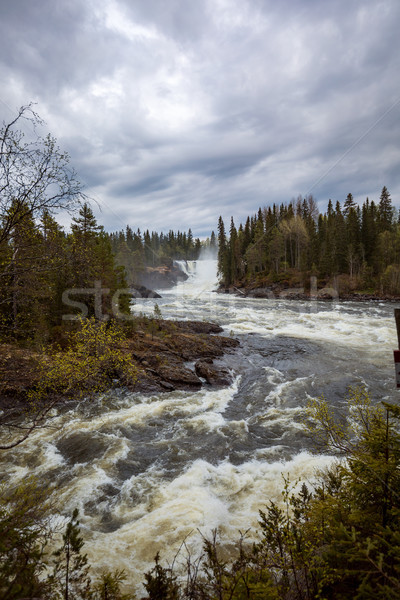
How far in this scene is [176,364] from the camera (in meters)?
16.3

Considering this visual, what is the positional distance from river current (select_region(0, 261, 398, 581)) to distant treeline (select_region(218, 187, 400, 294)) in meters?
41.4

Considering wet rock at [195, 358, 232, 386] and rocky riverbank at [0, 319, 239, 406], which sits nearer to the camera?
rocky riverbank at [0, 319, 239, 406]

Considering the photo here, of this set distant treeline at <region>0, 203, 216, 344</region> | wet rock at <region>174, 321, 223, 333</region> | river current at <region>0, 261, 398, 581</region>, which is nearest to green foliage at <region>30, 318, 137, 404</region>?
river current at <region>0, 261, 398, 581</region>

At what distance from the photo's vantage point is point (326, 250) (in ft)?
191

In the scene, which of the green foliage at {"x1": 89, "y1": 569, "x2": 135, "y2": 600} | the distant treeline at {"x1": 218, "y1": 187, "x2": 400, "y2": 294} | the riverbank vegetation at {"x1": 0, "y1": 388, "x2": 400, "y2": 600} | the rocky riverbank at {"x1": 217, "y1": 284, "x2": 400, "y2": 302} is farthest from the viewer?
the distant treeline at {"x1": 218, "y1": 187, "x2": 400, "y2": 294}

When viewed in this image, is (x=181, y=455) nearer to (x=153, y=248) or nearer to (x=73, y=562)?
(x=73, y=562)

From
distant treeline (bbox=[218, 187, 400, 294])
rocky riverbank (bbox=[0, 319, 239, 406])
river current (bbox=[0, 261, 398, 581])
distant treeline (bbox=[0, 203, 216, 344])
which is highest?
distant treeline (bbox=[218, 187, 400, 294])

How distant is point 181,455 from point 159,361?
7865mm

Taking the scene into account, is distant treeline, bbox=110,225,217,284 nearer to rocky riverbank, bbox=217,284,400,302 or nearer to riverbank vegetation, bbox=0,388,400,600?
rocky riverbank, bbox=217,284,400,302

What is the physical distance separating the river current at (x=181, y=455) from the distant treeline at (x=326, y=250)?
4141 centimetres

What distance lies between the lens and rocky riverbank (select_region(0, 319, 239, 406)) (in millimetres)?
11359

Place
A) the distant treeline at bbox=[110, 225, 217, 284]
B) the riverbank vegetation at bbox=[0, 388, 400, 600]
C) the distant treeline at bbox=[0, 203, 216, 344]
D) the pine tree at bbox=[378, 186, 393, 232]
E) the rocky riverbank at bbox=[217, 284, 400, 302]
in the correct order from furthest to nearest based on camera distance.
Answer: the distant treeline at bbox=[110, 225, 217, 284] < the pine tree at bbox=[378, 186, 393, 232] < the rocky riverbank at bbox=[217, 284, 400, 302] < the distant treeline at bbox=[0, 203, 216, 344] < the riverbank vegetation at bbox=[0, 388, 400, 600]

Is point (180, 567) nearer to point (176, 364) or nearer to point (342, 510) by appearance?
point (342, 510)

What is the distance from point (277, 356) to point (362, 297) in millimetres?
36319
